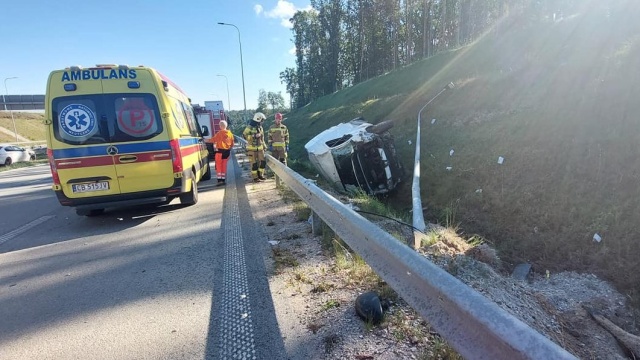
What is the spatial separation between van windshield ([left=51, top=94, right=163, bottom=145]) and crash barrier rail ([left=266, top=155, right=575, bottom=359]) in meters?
4.58

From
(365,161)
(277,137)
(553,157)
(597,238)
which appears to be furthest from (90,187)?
(553,157)

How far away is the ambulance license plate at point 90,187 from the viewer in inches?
229

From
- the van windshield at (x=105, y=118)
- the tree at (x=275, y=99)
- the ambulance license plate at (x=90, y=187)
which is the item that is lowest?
the ambulance license plate at (x=90, y=187)

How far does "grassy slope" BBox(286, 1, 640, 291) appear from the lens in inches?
212

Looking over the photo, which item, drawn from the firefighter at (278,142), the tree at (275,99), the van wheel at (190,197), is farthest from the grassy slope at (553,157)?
the tree at (275,99)

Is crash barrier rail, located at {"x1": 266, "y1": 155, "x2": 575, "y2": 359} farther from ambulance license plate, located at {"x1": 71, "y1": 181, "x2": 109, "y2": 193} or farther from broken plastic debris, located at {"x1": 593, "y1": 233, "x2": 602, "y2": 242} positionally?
ambulance license plate, located at {"x1": 71, "y1": 181, "x2": 109, "y2": 193}

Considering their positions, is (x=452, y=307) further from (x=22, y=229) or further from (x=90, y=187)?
(x=22, y=229)

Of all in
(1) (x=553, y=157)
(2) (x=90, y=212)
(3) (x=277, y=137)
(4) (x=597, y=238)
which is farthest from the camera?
(3) (x=277, y=137)

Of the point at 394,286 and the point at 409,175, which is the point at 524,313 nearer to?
the point at 394,286

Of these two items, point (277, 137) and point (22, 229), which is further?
point (277, 137)

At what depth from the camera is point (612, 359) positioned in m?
2.84

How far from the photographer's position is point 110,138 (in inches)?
231

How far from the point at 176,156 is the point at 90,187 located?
1.38 metres

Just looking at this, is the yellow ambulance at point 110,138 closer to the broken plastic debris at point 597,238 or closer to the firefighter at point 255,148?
the firefighter at point 255,148
